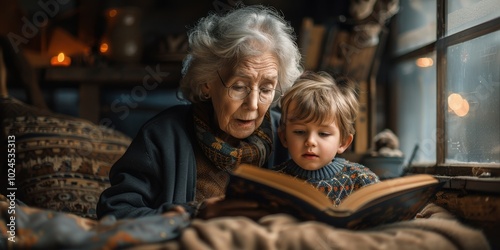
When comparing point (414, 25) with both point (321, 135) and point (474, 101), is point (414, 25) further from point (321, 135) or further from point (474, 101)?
point (321, 135)

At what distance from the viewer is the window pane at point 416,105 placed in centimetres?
307

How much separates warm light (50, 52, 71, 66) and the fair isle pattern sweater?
6.94ft

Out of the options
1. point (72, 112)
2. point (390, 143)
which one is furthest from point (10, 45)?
point (390, 143)

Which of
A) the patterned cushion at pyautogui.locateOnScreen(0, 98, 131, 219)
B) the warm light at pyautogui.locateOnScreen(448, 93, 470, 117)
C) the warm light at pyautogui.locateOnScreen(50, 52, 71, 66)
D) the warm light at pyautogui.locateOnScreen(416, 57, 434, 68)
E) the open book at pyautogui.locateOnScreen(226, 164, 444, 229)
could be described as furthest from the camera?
the warm light at pyautogui.locateOnScreen(50, 52, 71, 66)

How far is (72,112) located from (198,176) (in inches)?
81.5

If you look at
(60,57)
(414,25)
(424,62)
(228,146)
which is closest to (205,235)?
(228,146)

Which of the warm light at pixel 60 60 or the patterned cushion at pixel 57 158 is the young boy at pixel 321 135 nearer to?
the patterned cushion at pixel 57 158

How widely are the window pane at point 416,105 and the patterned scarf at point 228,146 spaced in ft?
3.62

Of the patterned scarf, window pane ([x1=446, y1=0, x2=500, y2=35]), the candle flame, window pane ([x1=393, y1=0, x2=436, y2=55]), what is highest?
window pane ([x1=393, y1=0, x2=436, y2=55])

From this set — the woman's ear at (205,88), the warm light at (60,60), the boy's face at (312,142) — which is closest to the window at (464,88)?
the boy's face at (312,142)

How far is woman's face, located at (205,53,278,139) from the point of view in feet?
6.52

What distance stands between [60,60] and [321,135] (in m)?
2.22

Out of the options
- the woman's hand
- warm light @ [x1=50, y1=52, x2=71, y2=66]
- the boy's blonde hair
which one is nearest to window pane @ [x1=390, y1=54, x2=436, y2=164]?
the boy's blonde hair

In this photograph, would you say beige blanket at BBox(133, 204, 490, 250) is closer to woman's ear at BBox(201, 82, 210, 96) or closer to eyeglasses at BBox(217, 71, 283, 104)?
eyeglasses at BBox(217, 71, 283, 104)
